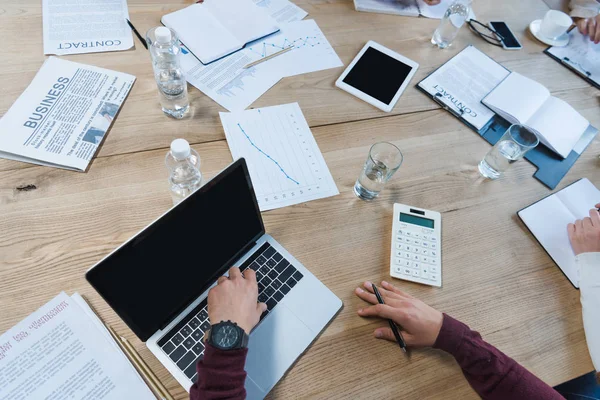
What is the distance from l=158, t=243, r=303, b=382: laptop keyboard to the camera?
0.69 meters

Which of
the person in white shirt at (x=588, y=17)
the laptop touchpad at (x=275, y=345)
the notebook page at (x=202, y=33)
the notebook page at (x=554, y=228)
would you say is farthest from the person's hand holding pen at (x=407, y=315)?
the person in white shirt at (x=588, y=17)

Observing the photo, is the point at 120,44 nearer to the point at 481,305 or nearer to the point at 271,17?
the point at 271,17

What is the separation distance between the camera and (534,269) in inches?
35.4

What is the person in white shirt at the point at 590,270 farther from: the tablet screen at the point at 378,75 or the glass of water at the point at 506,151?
the tablet screen at the point at 378,75

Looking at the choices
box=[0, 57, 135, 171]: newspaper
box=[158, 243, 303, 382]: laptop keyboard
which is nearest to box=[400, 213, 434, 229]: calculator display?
box=[158, 243, 303, 382]: laptop keyboard

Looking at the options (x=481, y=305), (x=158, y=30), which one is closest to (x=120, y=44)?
(x=158, y=30)

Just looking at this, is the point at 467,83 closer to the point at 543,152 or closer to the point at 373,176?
the point at 543,152

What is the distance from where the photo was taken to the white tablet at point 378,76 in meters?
1.11

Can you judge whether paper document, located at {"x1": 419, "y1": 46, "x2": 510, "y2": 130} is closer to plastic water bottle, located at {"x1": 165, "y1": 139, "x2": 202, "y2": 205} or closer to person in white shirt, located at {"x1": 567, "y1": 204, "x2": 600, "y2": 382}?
person in white shirt, located at {"x1": 567, "y1": 204, "x2": 600, "y2": 382}

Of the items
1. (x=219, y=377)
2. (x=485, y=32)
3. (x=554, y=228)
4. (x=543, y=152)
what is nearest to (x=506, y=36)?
(x=485, y=32)

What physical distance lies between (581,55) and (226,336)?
146 centimetres

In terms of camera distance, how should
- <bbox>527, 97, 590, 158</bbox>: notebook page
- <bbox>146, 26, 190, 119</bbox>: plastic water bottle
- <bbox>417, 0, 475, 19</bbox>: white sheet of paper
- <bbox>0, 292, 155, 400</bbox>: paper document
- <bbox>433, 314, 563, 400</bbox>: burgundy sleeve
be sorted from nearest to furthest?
1. <bbox>0, 292, 155, 400</bbox>: paper document
2. <bbox>433, 314, 563, 400</bbox>: burgundy sleeve
3. <bbox>146, 26, 190, 119</bbox>: plastic water bottle
4. <bbox>527, 97, 590, 158</bbox>: notebook page
5. <bbox>417, 0, 475, 19</bbox>: white sheet of paper

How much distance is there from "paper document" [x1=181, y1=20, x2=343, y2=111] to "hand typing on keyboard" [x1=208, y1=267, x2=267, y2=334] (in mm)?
473

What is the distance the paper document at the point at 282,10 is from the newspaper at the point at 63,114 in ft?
1.61
